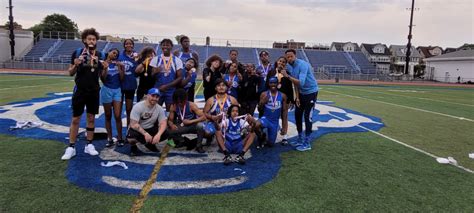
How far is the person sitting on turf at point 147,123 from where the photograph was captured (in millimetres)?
4992

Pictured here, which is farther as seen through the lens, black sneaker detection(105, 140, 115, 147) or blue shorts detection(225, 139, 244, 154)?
black sneaker detection(105, 140, 115, 147)

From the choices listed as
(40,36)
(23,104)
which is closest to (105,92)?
(23,104)

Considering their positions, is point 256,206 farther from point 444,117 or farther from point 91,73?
point 444,117

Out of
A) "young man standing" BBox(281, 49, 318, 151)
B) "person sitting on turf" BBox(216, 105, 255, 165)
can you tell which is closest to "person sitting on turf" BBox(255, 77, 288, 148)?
"young man standing" BBox(281, 49, 318, 151)

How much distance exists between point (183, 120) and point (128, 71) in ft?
→ 4.22

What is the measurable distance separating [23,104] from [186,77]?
6.80 metres

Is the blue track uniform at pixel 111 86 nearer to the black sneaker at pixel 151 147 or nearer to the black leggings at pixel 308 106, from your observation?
the black sneaker at pixel 151 147

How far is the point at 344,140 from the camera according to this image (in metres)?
6.67

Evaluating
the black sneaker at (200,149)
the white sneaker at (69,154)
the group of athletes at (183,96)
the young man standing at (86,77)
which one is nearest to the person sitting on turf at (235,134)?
the group of athletes at (183,96)

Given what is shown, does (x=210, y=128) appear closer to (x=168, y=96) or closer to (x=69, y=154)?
(x=168, y=96)

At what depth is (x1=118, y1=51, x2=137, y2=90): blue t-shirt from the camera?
5680 millimetres

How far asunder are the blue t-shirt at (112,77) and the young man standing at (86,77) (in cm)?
29

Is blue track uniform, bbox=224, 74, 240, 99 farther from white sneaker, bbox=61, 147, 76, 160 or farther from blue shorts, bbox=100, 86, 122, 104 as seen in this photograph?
white sneaker, bbox=61, 147, 76, 160

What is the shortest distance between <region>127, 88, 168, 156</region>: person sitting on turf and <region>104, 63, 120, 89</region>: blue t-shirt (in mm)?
680
